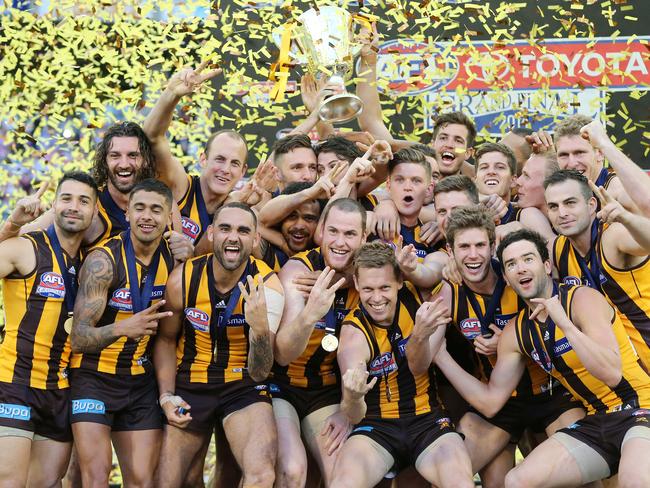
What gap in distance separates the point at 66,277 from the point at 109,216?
592 millimetres

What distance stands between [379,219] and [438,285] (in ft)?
1.83

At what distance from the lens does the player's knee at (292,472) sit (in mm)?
5387

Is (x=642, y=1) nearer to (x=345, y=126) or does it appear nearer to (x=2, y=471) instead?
(x=345, y=126)

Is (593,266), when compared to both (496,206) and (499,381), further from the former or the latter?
(499,381)

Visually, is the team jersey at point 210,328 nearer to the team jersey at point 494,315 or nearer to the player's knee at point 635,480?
the team jersey at point 494,315

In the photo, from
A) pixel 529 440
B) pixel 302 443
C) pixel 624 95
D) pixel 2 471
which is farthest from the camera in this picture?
pixel 624 95

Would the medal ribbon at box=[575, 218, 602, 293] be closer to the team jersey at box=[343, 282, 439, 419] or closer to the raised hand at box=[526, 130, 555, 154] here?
the team jersey at box=[343, 282, 439, 419]

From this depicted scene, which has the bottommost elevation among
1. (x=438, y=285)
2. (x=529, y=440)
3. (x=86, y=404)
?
(x=529, y=440)

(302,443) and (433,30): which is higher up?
(433,30)

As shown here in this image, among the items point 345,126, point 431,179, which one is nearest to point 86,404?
point 431,179

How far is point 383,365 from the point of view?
554 cm

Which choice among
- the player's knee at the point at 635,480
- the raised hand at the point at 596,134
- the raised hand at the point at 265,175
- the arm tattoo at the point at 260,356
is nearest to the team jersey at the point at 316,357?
the arm tattoo at the point at 260,356

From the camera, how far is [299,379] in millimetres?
5805

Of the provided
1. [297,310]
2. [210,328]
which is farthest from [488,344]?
[210,328]
